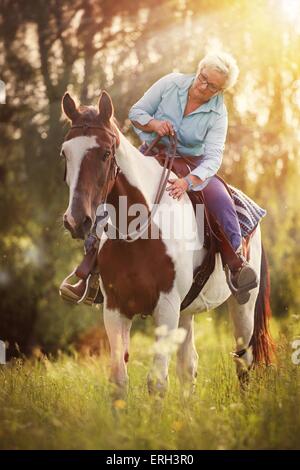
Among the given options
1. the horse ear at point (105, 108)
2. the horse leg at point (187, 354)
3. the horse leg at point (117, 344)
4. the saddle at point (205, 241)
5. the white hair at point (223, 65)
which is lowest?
the horse leg at point (187, 354)

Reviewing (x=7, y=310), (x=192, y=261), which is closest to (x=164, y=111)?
(x=192, y=261)

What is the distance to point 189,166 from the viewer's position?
17.4 feet

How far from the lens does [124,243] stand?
4781 mm

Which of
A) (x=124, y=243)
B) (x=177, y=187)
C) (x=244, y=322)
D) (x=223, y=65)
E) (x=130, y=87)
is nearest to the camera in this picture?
(x=124, y=243)

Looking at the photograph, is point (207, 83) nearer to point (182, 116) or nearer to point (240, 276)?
point (182, 116)

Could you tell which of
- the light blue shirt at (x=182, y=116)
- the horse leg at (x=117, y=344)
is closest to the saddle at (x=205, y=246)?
the light blue shirt at (x=182, y=116)

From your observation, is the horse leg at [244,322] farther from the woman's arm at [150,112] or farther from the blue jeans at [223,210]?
the woman's arm at [150,112]

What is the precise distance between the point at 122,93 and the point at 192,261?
15.3 ft

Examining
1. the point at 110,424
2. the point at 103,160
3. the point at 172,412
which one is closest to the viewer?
the point at 110,424

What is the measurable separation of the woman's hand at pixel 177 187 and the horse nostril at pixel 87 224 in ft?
3.39

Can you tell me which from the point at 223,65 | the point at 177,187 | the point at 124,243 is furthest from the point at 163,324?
the point at 223,65

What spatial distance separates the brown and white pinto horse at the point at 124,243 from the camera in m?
4.16

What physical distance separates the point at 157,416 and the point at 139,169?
160 cm

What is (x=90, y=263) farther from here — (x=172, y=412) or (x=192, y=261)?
(x=172, y=412)
